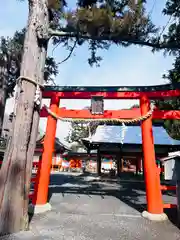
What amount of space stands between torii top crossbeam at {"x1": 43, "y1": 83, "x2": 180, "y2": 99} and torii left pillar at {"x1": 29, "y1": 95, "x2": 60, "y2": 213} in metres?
0.25

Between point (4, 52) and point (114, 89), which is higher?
point (4, 52)

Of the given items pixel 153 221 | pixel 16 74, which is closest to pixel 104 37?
pixel 153 221

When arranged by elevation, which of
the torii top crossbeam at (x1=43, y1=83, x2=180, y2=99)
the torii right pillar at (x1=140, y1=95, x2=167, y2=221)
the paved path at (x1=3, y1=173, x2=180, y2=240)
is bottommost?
the paved path at (x1=3, y1=173, x2=180, y2=240)

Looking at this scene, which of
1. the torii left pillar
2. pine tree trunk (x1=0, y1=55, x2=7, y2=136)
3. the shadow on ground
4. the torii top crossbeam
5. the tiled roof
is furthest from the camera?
the tiled roof

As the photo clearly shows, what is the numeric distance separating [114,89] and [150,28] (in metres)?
1.76

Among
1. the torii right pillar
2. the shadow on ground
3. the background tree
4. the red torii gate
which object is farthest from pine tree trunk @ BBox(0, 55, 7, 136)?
the torii right pillar

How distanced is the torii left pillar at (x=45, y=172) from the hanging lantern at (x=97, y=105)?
1022 mm

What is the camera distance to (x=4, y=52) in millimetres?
8461

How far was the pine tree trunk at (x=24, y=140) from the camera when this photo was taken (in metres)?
3.44

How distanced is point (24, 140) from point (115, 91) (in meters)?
2.96

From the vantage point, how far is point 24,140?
3.74 metres

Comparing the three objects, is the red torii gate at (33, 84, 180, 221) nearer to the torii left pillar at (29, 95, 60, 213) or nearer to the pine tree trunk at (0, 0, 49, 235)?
the torii left pillar at (29, 95, 60, 213)

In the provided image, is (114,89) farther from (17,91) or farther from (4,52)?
(4,52)

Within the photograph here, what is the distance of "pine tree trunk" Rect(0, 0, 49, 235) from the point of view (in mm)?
3436
